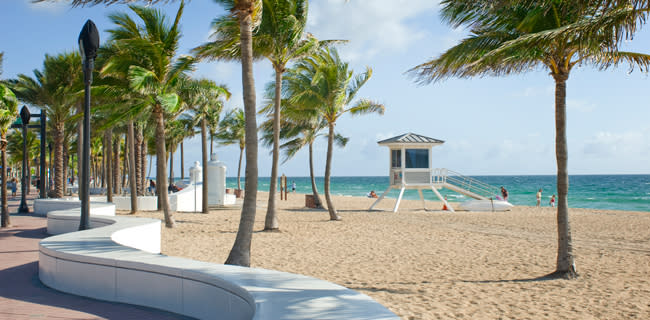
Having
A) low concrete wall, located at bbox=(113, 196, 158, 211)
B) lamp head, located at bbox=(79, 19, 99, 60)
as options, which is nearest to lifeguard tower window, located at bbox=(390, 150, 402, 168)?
low concrete wall, located at bbox=(113, 196, 158, 211)

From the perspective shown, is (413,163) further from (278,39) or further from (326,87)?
(278,39)

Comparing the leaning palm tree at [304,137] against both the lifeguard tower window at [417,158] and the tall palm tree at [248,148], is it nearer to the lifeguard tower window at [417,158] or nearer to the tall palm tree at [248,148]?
the lifeguard tower window at [417,158]

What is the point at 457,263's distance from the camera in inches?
353

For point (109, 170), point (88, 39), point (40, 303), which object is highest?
point (88, 39)

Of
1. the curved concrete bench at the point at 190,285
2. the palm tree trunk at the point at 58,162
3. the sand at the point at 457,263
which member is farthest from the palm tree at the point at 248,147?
the palm tree trunk at the point at 58,162

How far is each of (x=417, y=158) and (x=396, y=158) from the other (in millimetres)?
1099

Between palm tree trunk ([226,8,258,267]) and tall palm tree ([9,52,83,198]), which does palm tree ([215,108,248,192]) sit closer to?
tall palm tree ([9,52,83,198])

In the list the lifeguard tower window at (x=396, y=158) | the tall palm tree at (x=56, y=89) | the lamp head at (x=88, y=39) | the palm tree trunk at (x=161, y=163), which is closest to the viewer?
the lamp head at (x=88, y=39)

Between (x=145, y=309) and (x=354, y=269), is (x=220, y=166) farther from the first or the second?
(x=145, y=309)

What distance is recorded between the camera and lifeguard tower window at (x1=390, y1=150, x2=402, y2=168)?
23922 mm

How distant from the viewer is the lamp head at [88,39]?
25.2 ft

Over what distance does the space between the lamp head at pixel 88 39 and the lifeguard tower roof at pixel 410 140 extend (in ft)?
56.1

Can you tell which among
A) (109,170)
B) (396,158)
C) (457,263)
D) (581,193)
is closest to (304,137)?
(396,158)

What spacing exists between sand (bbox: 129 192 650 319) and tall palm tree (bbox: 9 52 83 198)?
27.2 feet
